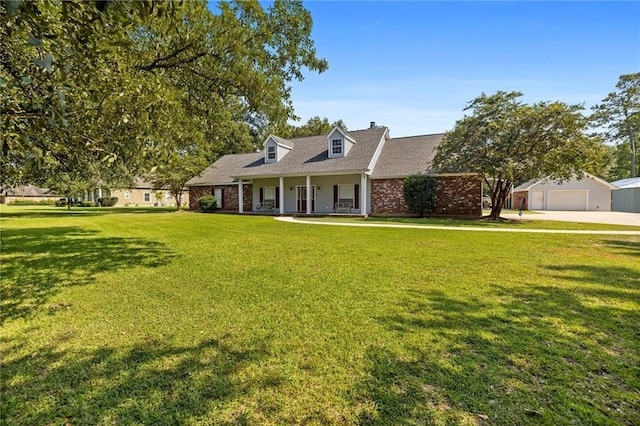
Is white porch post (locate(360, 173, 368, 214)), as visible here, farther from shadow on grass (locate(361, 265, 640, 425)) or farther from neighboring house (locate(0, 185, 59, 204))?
neighboring house (locate(0, 185, 59, 204))

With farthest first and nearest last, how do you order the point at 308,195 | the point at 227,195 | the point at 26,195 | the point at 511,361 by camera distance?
the point at 26,195 → the point at 227,195 → the point at 308,195 → the point at 511,361

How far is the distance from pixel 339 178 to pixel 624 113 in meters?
45.1

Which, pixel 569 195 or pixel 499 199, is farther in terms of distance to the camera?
pixel 569 195

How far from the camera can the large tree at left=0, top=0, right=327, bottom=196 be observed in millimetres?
2678

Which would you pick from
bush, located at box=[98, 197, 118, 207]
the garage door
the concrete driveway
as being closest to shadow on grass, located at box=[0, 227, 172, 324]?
the concrete driveway

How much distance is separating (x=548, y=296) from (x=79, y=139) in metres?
7.00

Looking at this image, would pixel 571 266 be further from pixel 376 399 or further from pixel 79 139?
pixel 79 139

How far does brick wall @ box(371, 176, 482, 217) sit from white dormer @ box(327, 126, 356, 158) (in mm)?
3776

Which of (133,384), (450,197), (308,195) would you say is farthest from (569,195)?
(133,384)

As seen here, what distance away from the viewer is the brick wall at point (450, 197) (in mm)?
19422

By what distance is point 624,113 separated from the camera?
43.0 meters

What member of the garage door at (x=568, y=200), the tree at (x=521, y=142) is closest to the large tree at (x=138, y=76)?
the tree at (x=521, y=142)

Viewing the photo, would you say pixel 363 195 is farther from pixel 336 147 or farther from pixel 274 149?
pixel 274 149

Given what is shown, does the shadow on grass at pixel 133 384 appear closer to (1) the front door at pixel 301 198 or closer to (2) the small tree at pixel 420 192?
(2) the small tree at pixel 420 192
